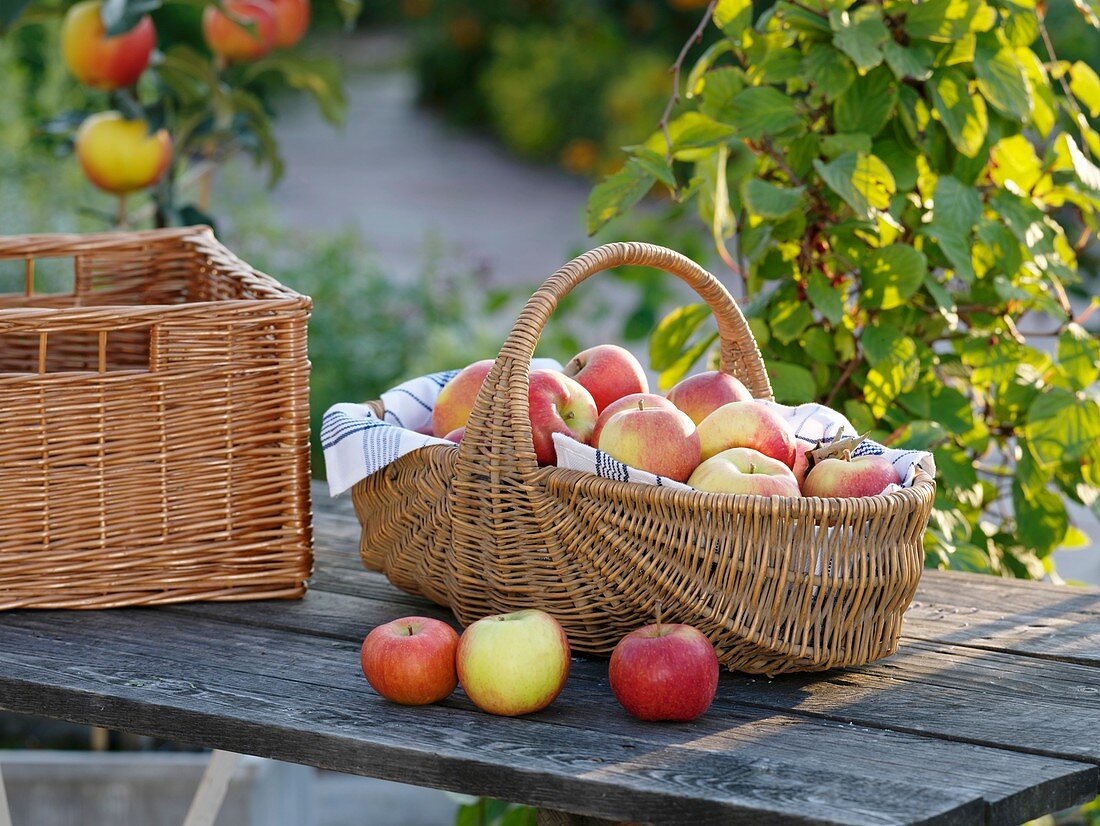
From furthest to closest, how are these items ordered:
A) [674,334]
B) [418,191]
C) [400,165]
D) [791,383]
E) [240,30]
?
[400,165]
[418,191]
[240,30]
[674,334]
[791,383]

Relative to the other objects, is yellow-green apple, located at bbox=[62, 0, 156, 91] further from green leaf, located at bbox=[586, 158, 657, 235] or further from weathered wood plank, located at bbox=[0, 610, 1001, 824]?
weathered wood plank, located at bbox=[0, 610, 1001, 824]

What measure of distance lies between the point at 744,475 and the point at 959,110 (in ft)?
2.25

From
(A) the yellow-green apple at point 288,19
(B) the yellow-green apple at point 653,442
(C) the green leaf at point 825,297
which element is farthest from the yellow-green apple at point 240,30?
(B) the yellow-green apple at point 653,442

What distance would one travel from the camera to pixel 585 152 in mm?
7973

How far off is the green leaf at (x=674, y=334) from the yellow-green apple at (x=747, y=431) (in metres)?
0.54

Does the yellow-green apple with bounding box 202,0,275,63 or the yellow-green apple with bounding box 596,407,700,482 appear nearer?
the yellow-green apple with bounding box 596,407,700,482

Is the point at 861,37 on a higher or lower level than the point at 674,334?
higher

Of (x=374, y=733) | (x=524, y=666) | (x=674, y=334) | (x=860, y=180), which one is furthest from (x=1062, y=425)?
(x=374, y=733)

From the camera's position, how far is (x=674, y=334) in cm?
175

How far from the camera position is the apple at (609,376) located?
51.4 inches

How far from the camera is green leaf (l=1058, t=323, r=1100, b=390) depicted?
1.64 meters

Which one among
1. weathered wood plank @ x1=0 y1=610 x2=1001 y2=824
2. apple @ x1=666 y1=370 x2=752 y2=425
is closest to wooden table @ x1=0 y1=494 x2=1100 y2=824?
weathered wood plank @ x1=0 y1=610 x2=1001 y2=824

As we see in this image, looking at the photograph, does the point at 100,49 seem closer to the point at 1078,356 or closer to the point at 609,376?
the point at 609,376

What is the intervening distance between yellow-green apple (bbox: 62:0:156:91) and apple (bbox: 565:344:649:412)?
939mm
